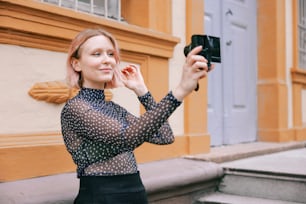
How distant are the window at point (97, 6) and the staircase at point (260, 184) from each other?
148cm

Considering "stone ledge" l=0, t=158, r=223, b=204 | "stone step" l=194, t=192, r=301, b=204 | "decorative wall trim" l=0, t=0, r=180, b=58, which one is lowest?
"stone step" l=194, t=192, r=301, b=204

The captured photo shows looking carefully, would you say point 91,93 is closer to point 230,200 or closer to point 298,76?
point 230,200

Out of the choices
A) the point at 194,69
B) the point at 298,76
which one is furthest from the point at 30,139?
the point at 298,76

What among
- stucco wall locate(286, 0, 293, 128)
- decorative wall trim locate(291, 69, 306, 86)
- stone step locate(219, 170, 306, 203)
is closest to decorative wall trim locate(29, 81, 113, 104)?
stone step locate(219, 170, 306, 203)

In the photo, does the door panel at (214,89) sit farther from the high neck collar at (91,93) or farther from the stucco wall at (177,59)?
the high neck collar at (91,93)

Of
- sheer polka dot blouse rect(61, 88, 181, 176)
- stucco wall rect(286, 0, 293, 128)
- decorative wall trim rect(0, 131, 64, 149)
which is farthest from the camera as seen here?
stucco wall rect(286, 0, 293, 128)

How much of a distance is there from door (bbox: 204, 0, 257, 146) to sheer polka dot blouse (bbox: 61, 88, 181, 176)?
2.82m

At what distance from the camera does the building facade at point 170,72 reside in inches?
93.4

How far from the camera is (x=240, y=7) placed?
495cm

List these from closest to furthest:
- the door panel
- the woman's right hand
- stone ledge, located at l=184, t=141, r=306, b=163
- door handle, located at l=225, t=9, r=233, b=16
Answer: the woman's right hand
stone ledge, located at l=184, t=141, r=306, b=163
the door panel
door handle, located at l=225, t=9, r=233, b=16

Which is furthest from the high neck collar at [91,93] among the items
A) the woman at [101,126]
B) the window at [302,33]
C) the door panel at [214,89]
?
the window at [302,33]

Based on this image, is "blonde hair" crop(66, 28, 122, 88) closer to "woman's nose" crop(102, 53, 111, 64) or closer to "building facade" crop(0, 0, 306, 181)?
"woman's nose" crop(102, 53, 111, 64)

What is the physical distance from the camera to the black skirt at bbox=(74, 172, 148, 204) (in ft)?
4.94

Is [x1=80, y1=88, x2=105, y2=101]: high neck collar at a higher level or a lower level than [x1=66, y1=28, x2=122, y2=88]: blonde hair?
lower
